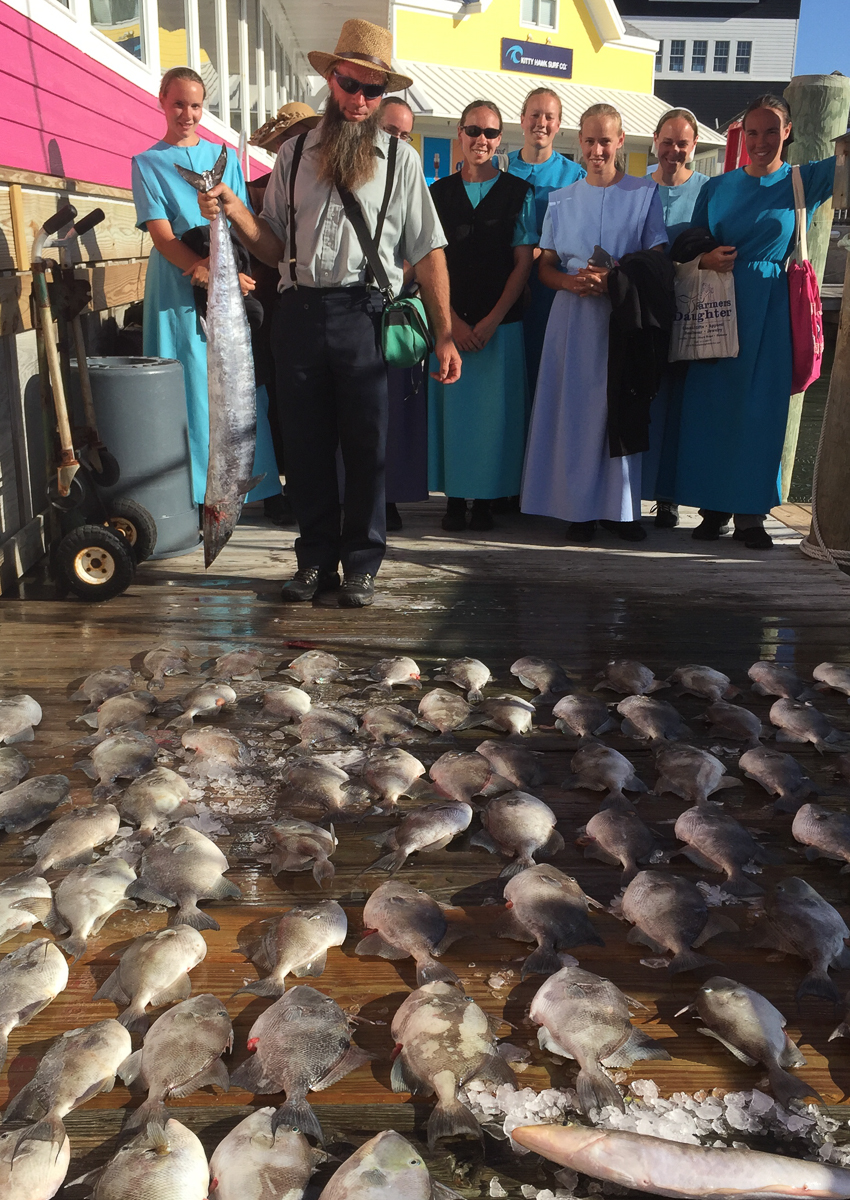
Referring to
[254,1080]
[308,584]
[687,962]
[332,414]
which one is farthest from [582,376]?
[254,1080]

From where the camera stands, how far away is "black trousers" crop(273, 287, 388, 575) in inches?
172

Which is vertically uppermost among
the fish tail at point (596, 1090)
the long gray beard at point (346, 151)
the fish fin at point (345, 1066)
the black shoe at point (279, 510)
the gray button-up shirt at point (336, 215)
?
the long gray beard at point (346, 151)

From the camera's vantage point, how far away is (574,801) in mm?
2947

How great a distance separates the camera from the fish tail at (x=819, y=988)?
6.81 ft

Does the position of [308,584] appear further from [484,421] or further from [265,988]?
[265,988]

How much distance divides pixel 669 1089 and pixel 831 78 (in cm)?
949

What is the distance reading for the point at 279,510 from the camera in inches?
247

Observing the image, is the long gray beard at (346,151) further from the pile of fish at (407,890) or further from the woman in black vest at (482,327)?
the pile of fish at (407,890)

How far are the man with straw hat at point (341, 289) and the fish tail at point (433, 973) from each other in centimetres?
265

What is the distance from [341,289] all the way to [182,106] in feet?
5.34

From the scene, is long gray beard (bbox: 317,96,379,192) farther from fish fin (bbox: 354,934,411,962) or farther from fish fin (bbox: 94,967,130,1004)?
fish fin (bbox: 94,967,130,1004)

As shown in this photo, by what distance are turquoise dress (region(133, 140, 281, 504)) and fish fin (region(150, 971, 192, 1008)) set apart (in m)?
3.32

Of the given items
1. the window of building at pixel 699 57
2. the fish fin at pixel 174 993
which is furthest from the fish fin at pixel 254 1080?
the window of building at pixel 699 57

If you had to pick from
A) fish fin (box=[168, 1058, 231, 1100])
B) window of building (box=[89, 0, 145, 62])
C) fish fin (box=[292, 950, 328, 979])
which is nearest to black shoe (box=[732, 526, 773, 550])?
fish fin (box=[292, 950, 328, 979])
